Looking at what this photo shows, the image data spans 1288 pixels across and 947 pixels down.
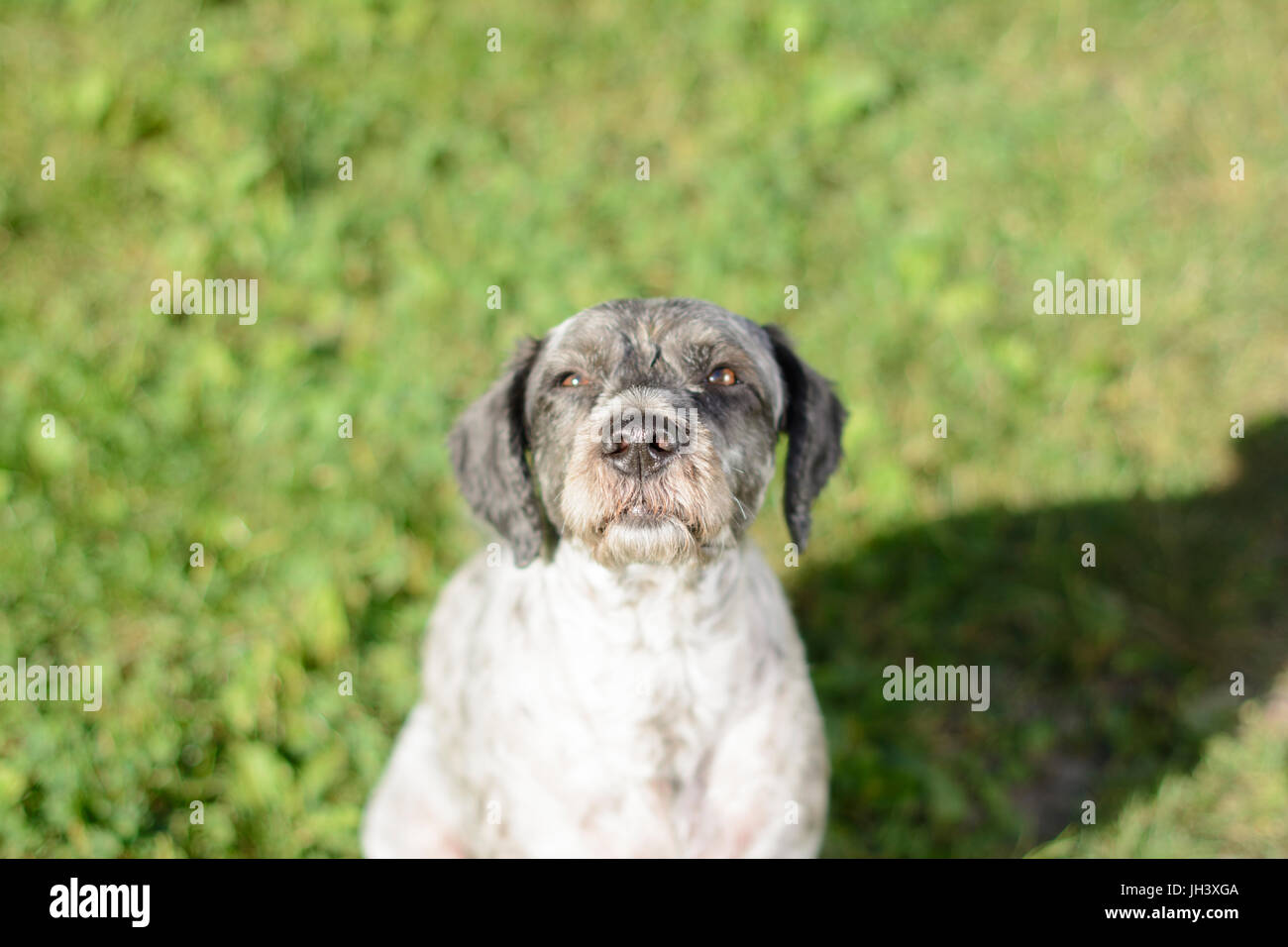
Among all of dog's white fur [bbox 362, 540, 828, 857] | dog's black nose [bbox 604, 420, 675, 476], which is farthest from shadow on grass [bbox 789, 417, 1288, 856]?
dog's black nose [bbox 604, 420, 675, 476]

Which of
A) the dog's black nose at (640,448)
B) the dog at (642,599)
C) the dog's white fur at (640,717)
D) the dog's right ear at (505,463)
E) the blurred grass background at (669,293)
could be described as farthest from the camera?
the blurred grass background at (669,293)

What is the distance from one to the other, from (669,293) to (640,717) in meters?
3.77

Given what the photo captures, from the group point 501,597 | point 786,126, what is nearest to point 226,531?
point 501,597

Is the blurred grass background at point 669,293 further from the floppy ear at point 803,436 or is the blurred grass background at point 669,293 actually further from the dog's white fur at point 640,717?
the floppy ear at point 803,436

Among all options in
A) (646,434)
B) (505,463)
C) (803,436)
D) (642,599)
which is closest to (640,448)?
(646,434)

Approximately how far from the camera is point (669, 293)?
6.78 metres

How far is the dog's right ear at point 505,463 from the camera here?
3.78m

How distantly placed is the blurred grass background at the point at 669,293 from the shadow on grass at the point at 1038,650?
0.02 m

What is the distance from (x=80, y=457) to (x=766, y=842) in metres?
4.28

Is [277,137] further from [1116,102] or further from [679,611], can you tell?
[1116,102]

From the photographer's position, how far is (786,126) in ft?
24.6

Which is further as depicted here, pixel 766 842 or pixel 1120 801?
pixel 1120 801

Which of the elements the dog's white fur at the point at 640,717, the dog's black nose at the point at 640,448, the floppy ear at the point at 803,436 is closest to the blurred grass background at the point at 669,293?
the dog's white fur at the point at 640,717

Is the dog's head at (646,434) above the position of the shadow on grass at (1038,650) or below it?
above
